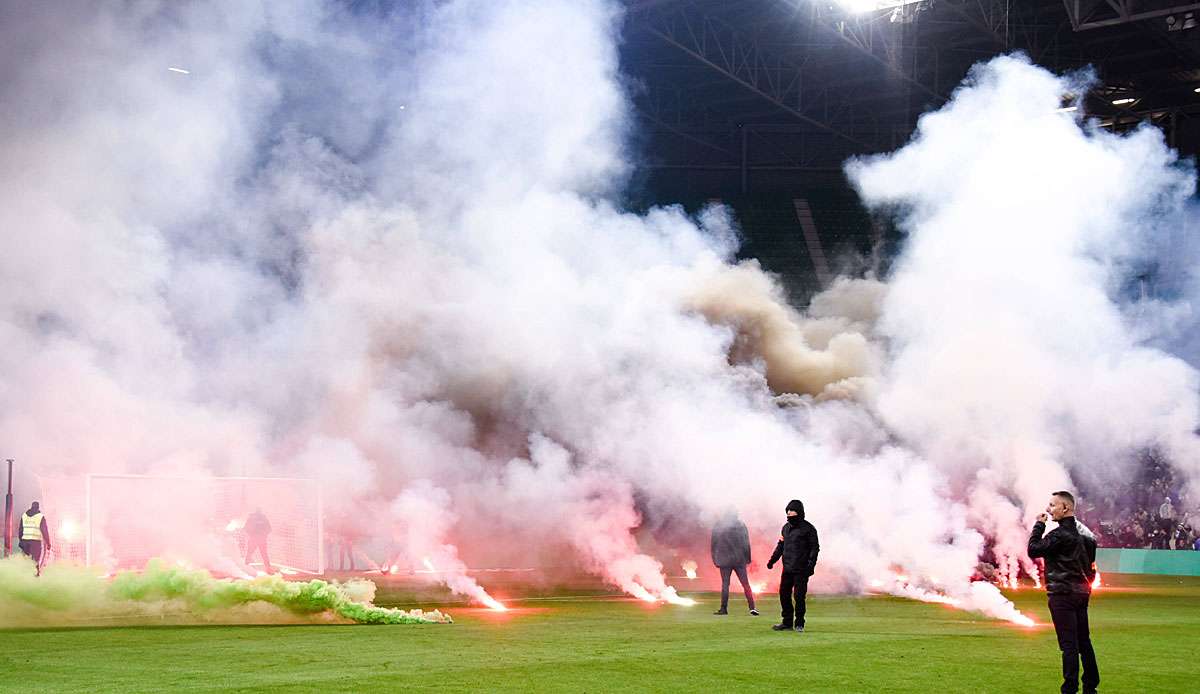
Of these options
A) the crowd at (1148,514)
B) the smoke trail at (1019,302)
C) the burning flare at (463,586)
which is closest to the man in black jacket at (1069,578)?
the burning flare at (463,586)

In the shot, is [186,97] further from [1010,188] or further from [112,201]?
[1010,188]

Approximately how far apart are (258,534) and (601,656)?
1535 centimetres

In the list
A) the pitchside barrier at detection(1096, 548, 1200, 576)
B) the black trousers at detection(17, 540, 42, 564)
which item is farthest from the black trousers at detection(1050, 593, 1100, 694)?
the pitchside barrier at detection(1096, 548, 1200, 576)

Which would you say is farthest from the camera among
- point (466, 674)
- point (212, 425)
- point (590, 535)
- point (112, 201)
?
point (590, 535)

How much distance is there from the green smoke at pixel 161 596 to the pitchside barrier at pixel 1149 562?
22.6 meters

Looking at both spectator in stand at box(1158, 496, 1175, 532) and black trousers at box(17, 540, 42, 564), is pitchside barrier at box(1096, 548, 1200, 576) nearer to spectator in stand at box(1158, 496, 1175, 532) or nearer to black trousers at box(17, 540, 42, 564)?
spectator in stand at box(1158, 496, 1175, 532)

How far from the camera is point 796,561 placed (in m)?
17.1

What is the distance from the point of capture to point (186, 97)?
73.6ft

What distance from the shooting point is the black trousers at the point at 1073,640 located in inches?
418

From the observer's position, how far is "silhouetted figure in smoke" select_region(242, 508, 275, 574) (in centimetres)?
2648

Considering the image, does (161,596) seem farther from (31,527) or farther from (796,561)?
→ (796,561)

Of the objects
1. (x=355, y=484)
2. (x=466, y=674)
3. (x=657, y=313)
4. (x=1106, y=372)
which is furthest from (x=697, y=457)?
(x=466, y=674)

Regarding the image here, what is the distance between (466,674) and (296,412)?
15.1 meters

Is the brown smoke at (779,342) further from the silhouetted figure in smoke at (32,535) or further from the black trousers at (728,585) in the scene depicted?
the silhouetted figure in smoke at (32,535)
